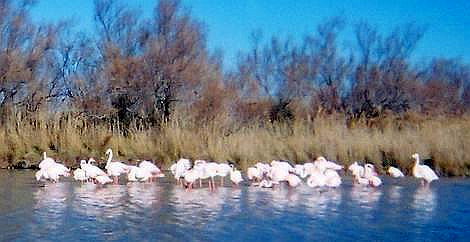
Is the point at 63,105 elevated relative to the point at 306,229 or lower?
elevated

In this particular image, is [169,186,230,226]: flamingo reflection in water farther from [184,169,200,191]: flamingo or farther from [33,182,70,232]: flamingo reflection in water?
[33,182,70,232]: flamingo reflection in water

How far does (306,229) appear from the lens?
22.2 ft

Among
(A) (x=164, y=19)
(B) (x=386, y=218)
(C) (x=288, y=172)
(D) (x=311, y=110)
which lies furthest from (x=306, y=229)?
(D) (x=311, y=110)

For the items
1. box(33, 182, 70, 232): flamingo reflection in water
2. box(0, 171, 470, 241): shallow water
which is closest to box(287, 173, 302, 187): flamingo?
box(0, 171, 470, 241): shallow water

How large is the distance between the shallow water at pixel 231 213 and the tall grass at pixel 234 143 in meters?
3.83

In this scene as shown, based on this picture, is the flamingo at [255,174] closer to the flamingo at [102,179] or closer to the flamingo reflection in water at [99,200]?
the flamingo reflection in water at [99,200]

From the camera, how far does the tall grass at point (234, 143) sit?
1489 centimetres

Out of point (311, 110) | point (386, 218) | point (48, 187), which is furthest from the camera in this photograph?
point (311, 110)

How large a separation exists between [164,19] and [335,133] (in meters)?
10.1

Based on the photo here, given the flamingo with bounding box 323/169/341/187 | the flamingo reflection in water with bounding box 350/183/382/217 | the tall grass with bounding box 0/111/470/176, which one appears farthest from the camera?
the tall grass with bounding box 0/111/470/176

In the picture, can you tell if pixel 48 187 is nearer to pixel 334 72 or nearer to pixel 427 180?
pixel 427 180

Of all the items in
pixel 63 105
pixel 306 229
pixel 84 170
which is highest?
pixel 63 105

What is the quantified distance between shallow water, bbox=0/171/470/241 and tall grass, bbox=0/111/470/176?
3829 mm

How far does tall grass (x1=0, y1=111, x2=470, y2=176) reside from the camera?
14.9 metres
